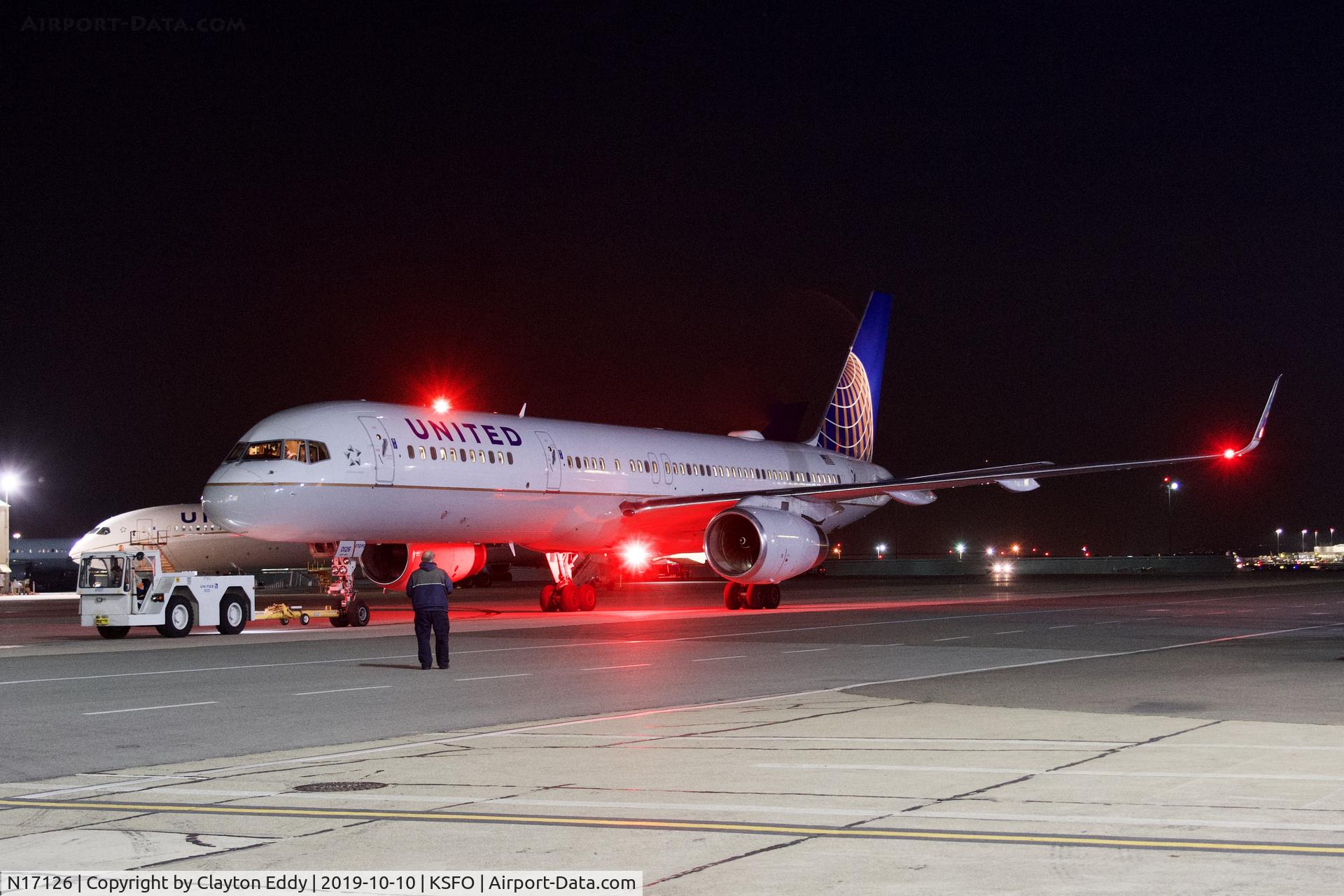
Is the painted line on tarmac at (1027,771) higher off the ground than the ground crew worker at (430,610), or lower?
lower

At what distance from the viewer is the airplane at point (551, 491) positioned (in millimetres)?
24672

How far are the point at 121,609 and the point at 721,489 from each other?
52.2 feet

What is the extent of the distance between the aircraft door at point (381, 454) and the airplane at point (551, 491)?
3 centimetres

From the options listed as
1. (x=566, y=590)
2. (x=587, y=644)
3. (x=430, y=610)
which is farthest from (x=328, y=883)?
(x=566, y=590)

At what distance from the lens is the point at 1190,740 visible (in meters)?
10.0

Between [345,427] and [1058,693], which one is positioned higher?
[345,427]

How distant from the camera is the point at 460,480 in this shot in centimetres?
2675

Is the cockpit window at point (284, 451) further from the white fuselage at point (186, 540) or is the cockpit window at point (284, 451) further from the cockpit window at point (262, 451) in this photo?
the white fuselage at point (186, 540)

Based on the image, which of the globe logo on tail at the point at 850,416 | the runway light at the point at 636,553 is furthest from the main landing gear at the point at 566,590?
the globe logo on tail at the point at 850,416

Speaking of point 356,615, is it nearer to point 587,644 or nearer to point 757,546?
point 587,644

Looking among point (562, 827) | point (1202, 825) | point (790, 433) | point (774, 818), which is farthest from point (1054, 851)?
point (790, 433)

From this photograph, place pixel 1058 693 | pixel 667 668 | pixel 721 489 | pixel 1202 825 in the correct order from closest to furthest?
pixel 1202 825
pixel 1058 693
pixel 667 668
pixel 721 489

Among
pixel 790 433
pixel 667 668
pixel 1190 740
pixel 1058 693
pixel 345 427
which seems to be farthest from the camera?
pixel 790 433

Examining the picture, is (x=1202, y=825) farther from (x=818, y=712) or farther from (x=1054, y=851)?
(x=818, y=712)
